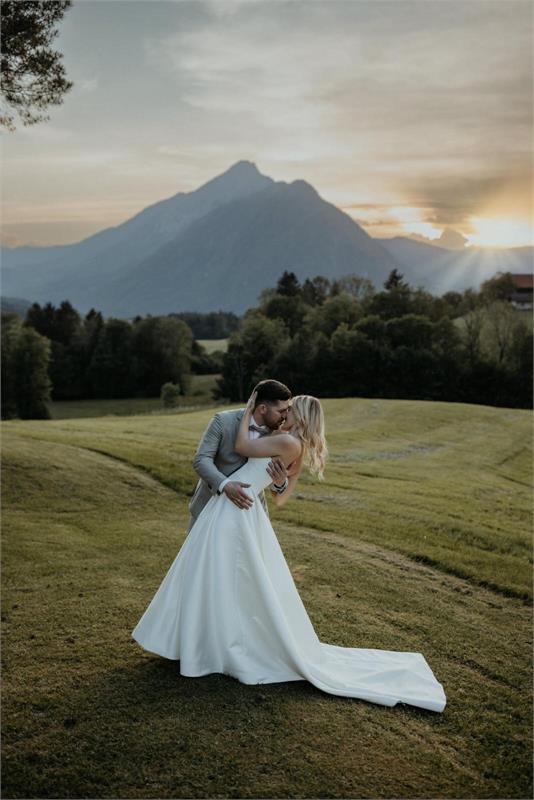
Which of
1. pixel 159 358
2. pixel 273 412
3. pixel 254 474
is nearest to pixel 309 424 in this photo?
pixel 273 412

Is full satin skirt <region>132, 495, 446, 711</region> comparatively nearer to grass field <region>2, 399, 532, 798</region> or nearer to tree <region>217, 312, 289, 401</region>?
grass field <region>2, 399, 532, 798</region>

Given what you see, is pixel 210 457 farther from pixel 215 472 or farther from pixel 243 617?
pixel 243 617

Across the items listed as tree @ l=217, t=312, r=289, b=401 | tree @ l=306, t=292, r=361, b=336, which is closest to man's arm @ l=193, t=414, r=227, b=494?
tree @ l=217, t=312, r=289, b=401

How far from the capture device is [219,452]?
24.4 ft

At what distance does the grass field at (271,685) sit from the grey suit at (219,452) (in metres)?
2.22

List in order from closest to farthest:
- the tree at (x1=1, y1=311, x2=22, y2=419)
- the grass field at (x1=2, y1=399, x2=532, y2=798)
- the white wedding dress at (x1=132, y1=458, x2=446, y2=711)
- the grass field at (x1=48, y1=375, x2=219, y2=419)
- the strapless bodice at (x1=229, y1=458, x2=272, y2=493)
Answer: the grass field at (x1=2, y1=399, x2=532, y2=798)
the white wedding dress at (x1=132, y1=458, x2=446, y2=711)
the strapless bodice at (x1=229, y1=458, x2=272, y2=493)
the tree at (x1=1, y1=311, x2=22, y2=419)
the grass field at (x1=48, y1=375, x2=219, y2=419)

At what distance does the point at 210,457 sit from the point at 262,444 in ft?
2.19

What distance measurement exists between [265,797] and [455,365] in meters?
67.3

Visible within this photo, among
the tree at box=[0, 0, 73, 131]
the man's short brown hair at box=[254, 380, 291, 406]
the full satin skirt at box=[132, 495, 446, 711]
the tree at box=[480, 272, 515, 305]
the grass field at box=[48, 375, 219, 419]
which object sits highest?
the tree at box=[480, 272, 515, 305]

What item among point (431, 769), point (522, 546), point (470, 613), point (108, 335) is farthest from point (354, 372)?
point (431, 769)

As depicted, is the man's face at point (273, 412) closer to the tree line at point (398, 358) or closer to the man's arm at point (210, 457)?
the man's arm at point (210, 457)

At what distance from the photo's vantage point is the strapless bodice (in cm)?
722

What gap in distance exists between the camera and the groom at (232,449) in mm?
7066

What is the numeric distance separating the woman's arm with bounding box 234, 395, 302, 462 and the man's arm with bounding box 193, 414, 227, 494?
30 cm
